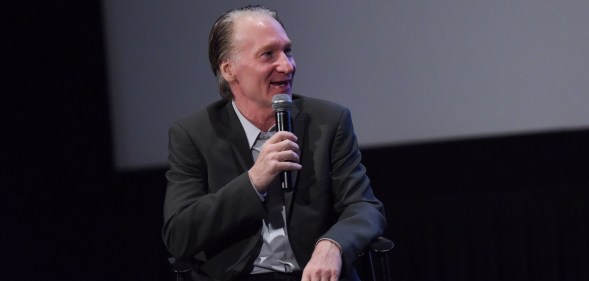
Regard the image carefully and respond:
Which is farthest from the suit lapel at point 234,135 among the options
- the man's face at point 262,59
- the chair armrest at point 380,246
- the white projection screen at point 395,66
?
the white projection screen at point 395,66

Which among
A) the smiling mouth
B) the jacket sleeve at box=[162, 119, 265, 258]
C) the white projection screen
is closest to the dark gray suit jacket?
the jacket sleeve at box=[162, 119, 265, 258]

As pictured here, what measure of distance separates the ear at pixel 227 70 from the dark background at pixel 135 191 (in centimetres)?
110

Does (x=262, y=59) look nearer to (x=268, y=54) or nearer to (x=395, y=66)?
(x=268, y=54)

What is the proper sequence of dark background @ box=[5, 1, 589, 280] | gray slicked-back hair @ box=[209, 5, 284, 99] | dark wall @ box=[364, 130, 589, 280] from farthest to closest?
dark wall @ box=[364, 130, 589, 280]
dark background @ box=[5, 1, 589, 280]
gray slicked-back hair @ box=[209, 5, 284, 99]

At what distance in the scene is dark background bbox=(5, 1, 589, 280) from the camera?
304 cm

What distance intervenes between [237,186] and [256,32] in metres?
0.41

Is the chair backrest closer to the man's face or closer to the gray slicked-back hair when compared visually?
the man's face

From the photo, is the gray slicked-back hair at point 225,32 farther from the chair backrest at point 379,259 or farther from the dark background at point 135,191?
the dark background at point 135,191

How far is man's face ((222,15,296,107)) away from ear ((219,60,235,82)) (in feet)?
0.13

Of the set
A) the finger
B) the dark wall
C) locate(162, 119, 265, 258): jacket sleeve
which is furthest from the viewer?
the dark wall

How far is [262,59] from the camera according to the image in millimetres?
2025

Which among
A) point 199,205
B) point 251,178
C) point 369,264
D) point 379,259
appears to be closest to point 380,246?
point 379,259

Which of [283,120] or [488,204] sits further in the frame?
[488,204]

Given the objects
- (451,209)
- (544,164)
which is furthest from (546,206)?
(451,209)
